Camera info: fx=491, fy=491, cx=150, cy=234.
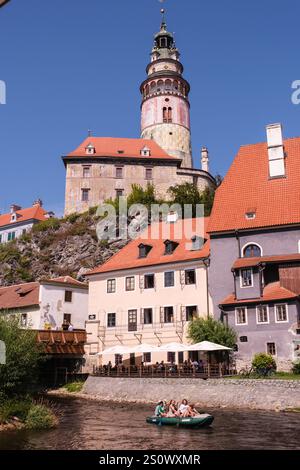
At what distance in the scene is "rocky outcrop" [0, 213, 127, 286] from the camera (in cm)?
6775

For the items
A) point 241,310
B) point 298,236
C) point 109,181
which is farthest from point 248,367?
point 109,181

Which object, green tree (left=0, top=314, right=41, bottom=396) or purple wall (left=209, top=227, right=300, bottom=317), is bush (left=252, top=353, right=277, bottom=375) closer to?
purple wall (left=209, top=227, right=300, bottom=317)

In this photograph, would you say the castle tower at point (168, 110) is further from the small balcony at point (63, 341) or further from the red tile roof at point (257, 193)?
the small balcony at point (63, 341)

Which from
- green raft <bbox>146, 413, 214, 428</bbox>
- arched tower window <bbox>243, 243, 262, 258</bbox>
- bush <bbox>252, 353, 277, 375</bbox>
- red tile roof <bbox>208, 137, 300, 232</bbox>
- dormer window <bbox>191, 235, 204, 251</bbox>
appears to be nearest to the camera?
green raft <bbox>146, 413, 214, 428</bbox>

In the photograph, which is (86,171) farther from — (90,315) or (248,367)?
(248,367)

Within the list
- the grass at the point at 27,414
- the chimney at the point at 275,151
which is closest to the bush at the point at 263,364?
the grass at the point at 27,414

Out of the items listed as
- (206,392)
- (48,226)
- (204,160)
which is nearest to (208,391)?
(206,392)

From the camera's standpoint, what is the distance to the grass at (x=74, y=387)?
40025 mm

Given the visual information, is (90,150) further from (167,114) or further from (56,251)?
(56,251)

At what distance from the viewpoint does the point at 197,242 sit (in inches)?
1735

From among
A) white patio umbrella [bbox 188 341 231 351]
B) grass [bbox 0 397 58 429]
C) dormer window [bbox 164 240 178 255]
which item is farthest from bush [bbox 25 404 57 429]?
dormer window [bbox 164 240 178 255]

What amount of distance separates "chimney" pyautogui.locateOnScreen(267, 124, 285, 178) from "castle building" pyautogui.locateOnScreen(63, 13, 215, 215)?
111 feet

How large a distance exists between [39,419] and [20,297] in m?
28.2

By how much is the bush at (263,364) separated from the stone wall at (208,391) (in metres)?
2.79
